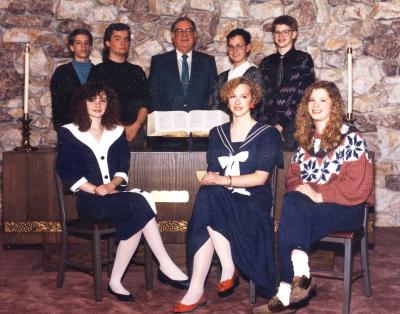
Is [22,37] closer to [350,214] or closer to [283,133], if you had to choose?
[283,133]

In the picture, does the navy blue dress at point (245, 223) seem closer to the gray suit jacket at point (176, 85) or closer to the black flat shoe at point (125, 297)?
the black flat shoe at point (125, 297)

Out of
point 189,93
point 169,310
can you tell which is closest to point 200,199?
point 169,310

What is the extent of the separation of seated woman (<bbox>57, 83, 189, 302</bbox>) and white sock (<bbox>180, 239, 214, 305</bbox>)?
30 cm

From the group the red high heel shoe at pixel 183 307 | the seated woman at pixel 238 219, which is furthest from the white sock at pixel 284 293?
the red high heel shoe at pixel 183 307

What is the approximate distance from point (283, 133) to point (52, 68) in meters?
2.05

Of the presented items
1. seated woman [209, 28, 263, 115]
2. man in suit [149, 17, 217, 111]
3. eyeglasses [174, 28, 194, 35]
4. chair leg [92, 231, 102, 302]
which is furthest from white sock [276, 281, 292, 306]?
eyeglasses [174, 28, 194, 35]

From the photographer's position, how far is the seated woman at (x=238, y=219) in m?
2.94

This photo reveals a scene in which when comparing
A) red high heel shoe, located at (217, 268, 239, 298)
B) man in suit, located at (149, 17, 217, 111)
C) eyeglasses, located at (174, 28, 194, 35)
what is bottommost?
red high heel shoe, located at (217, 268, 239, 298)

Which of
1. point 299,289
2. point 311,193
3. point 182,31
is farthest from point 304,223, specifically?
point 182,31

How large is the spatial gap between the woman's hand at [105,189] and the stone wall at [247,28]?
74.3 inches

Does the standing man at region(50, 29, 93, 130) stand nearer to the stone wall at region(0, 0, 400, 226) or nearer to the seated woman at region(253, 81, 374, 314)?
the stone wall at region(0, 0, 400, 226)

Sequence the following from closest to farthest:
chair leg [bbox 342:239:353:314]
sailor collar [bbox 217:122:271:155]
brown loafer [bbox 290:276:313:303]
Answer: brown loafer [bbox 290:276:313:303] < chair leg [bbox 342:239:353:314] < sailor collar [bbox 217:122:271:155]

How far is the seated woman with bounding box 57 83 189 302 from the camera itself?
317 centimetres

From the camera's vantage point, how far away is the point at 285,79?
4004mm
